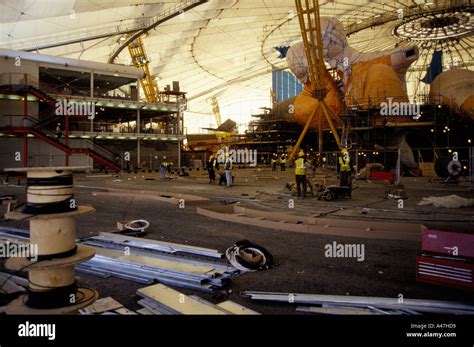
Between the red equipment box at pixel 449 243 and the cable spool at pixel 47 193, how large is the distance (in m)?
4.59

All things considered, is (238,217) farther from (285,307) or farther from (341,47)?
(341,47)

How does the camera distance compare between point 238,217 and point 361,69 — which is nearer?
point 238,217

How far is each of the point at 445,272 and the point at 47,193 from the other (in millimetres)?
4950

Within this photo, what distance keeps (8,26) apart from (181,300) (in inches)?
1741

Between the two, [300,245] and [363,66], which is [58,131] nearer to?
[363,66]

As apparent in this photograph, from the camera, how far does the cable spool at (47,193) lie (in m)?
3.84

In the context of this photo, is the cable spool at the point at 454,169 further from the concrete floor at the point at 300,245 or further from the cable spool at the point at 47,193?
the cable spool at the point at 47,193

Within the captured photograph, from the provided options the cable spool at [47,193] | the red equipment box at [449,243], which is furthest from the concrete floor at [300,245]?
the cable spool at [47,193]

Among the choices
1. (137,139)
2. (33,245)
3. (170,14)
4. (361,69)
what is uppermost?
(170,14)

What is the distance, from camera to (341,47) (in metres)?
40.0

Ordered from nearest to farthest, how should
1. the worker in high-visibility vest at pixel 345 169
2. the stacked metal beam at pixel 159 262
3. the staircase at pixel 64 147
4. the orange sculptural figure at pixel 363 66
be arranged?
the stacked metal beam at pixel 159 262 < the worker in high-visibility vest at pixel 345 169 < the staircase at pixel 64 147 < the orange sculptural figure at pixel 363 66

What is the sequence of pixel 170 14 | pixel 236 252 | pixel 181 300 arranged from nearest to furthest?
pixel 181 300 → pixel 236 252 → pixel 170 14
